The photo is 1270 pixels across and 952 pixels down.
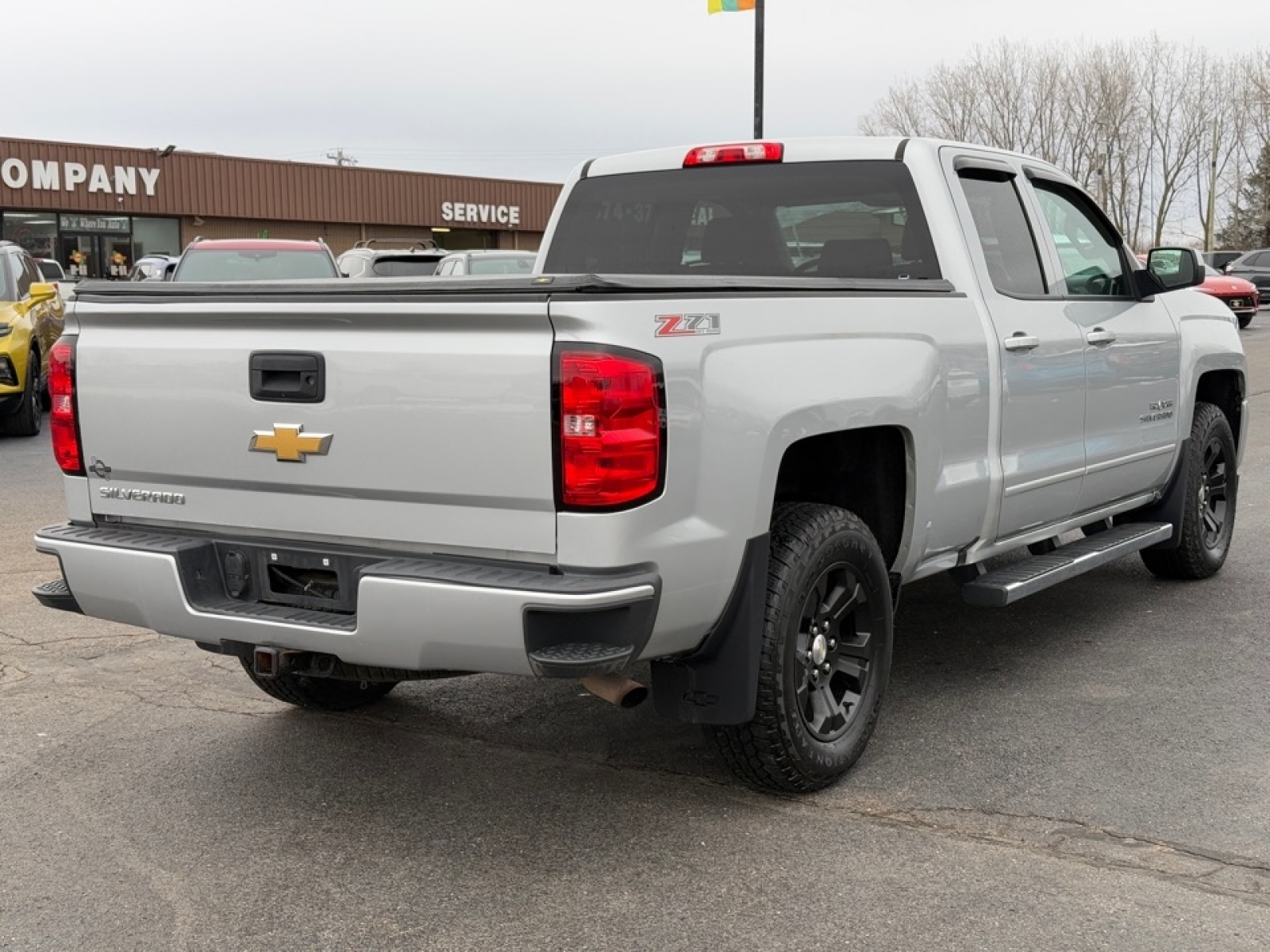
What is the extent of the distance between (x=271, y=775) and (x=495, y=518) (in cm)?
143

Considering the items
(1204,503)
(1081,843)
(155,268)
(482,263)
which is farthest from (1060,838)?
(155,268)

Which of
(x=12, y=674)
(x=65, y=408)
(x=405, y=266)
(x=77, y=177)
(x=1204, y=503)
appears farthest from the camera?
(x=77, y=177)

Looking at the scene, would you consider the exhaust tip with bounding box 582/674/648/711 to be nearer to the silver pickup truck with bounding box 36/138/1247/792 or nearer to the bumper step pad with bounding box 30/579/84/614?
the silver pickup truck with bounding box 36/138/1247/792

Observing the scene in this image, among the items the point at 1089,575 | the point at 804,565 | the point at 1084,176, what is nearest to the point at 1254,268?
the point at 1084,176

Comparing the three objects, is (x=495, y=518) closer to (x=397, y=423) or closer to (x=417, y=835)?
(x=397, y=423)

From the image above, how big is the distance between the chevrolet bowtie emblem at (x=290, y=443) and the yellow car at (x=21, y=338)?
9.49 m

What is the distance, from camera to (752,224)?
212 inches

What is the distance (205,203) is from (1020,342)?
38.1m

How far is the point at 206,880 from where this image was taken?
3.66m

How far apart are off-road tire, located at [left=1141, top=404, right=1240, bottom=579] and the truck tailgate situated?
4.04m

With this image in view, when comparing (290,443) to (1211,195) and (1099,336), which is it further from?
(1211,195)

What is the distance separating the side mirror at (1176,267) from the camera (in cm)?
599

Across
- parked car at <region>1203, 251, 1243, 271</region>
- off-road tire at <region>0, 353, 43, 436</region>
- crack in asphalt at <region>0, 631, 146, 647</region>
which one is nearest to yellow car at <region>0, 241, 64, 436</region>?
off-road tire at <region>0, 353, 43, 436</region>

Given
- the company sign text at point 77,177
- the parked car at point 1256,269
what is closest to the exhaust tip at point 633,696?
the parked car at point 1256,269
